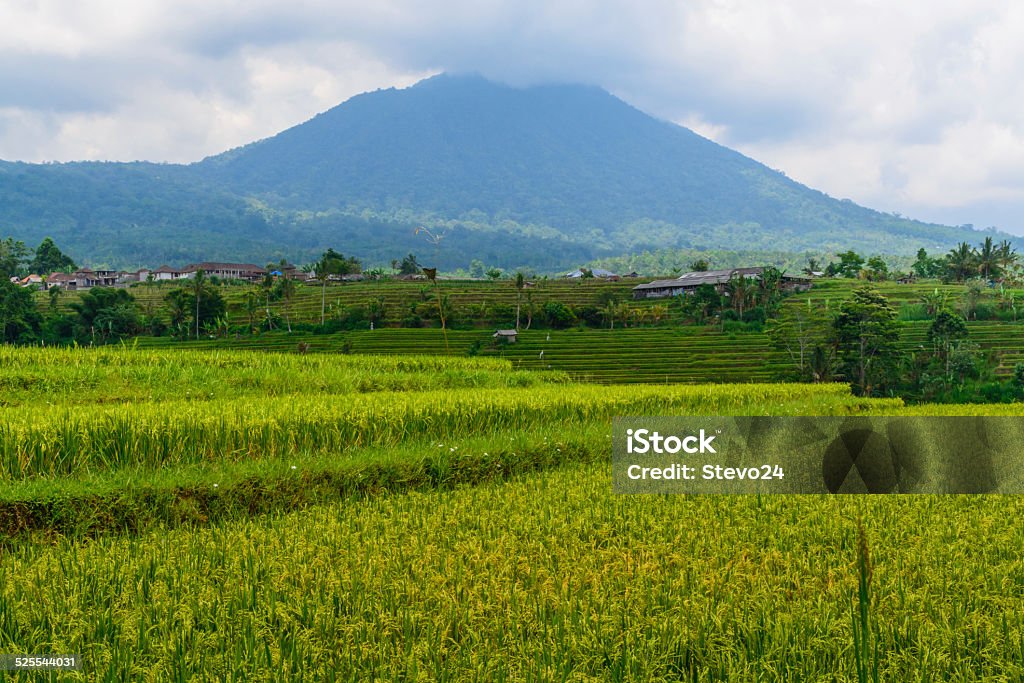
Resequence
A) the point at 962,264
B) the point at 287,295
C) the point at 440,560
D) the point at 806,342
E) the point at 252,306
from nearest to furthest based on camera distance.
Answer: the point at 440,560
the point at 806,342
the point at 287,295
the point at 252,306
the point at 962,264

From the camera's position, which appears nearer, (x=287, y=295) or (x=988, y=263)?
(x=287, y=295)

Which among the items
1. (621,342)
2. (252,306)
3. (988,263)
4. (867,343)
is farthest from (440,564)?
(988,263)

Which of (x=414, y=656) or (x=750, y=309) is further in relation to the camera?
(x=750, y=309)

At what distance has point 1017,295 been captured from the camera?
79.0m

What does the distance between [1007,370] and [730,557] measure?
6891 cm

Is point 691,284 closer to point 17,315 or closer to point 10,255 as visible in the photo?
point 17,315

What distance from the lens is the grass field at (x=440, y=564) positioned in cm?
407

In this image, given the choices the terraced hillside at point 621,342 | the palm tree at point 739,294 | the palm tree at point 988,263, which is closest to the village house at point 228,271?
the terraced hillside at point 621,342

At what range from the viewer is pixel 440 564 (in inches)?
220

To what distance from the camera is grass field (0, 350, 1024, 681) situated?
4.07 metres

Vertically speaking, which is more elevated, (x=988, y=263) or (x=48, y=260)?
(x=48, y=260)

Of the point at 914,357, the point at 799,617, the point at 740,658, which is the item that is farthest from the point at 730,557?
the point at 914,357

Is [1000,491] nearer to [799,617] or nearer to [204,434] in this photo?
[799,617]

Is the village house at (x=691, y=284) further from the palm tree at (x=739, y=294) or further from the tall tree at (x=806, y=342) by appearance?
the tall tree at (x=806, y=342)
